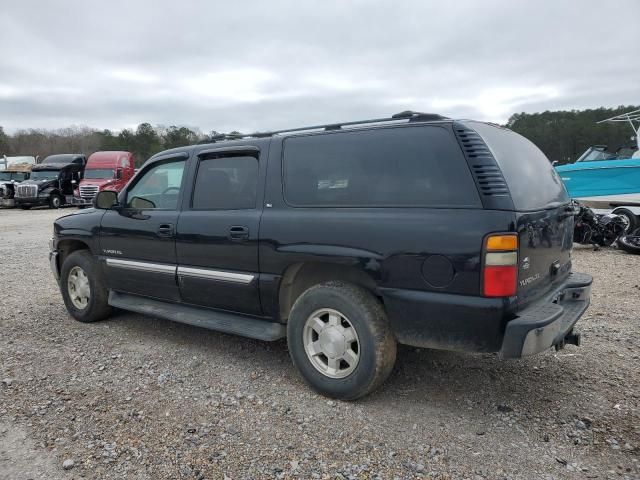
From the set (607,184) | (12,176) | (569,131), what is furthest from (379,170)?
(12,176)

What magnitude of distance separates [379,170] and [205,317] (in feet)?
6.33

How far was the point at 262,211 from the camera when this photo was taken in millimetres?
3623

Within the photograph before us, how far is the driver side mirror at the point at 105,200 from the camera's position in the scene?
15.5 ft

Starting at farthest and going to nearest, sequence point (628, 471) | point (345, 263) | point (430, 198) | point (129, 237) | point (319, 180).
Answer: point (129, 237), point (319, 180), point (345, 263), point (430, 198), point (628, 471)

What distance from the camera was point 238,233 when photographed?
12.1ft

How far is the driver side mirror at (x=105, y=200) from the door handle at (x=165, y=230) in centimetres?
84

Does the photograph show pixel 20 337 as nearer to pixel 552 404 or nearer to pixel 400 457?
pixel 400 457

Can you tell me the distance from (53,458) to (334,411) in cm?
166

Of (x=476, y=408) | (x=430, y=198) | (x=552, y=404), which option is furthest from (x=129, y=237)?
(x=552, y=404)

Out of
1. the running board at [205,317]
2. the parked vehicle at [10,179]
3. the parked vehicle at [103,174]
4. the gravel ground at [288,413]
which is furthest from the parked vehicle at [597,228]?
the parked vehicle at [10,179]

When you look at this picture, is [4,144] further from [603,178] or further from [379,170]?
[379,170]

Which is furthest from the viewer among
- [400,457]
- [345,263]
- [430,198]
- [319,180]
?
[319,180]

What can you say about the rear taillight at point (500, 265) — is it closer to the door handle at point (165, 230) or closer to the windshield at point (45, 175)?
the door handle at point (165, 230)

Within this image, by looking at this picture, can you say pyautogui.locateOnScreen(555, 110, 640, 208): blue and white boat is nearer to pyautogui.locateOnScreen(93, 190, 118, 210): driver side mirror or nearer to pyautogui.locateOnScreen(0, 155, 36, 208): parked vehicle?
pyautogui.locateOnScreen(93, 190, 118, 210): driver side mirror
